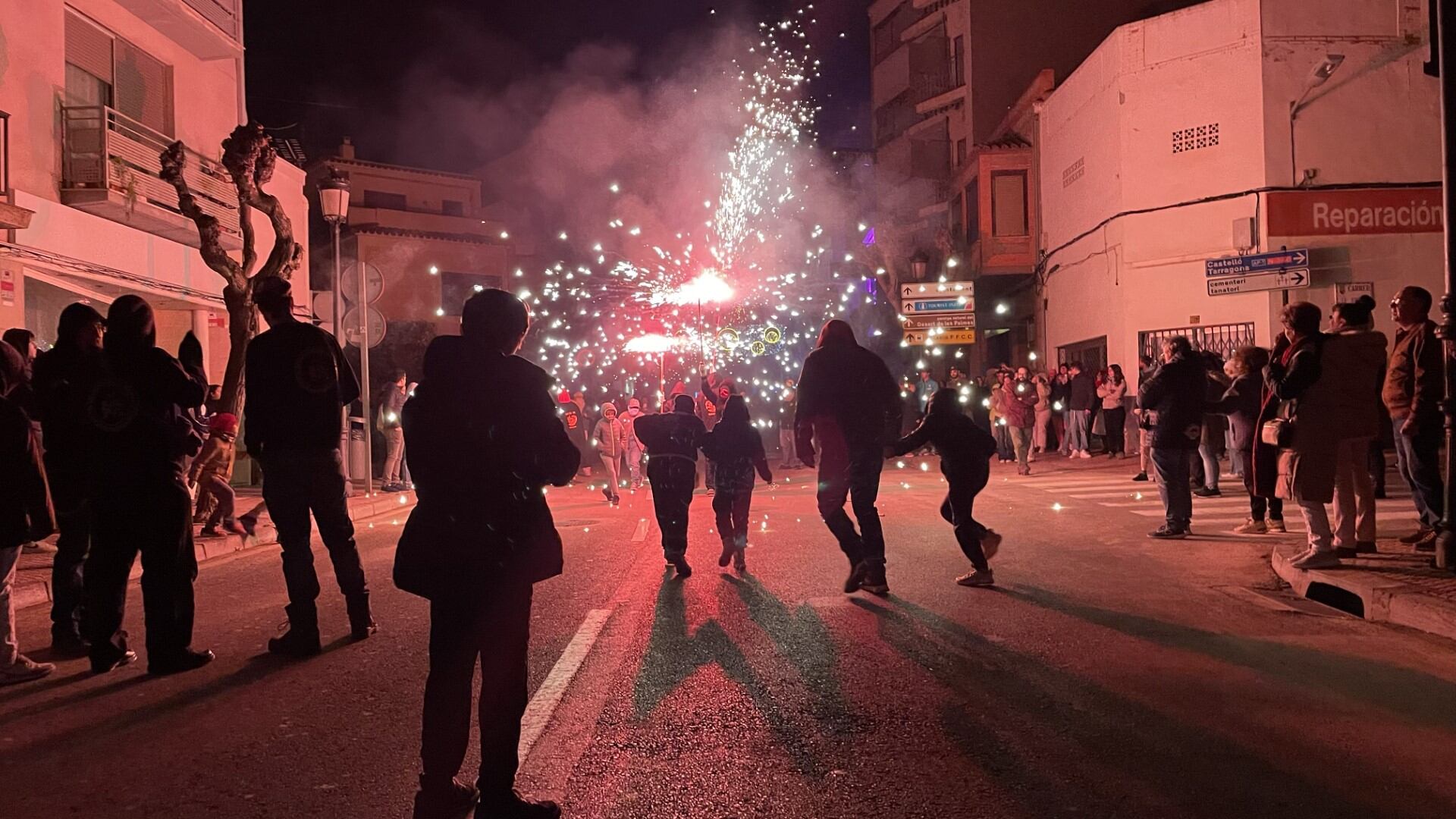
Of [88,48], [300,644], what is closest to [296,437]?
[300,644]

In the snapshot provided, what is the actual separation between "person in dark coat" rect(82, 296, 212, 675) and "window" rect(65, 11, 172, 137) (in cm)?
1210

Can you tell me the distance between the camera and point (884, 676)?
4680mm

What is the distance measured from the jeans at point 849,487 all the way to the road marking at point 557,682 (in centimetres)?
164

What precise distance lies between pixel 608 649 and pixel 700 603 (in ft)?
4.43

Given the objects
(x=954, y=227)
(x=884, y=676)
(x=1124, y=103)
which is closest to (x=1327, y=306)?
(x=1124, y=103)

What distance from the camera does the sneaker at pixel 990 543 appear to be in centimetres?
704

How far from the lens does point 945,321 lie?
29250 mm

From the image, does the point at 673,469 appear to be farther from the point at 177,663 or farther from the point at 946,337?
the point at 946,337

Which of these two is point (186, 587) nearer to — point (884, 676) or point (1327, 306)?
point (884, 676)

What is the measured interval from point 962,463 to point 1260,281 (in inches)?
521

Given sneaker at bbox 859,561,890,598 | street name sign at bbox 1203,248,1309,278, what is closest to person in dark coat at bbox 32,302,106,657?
sneaker at bbox 859,561,890,598

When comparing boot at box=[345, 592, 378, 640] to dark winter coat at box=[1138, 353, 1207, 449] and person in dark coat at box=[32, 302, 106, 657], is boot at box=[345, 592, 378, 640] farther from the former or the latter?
dark winter coat at box=[1138, 353, 1207, 449]

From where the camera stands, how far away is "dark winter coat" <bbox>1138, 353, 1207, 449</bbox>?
9.09 meters

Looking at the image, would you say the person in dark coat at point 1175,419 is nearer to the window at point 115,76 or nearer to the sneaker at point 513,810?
the sneaker at point 513,810
